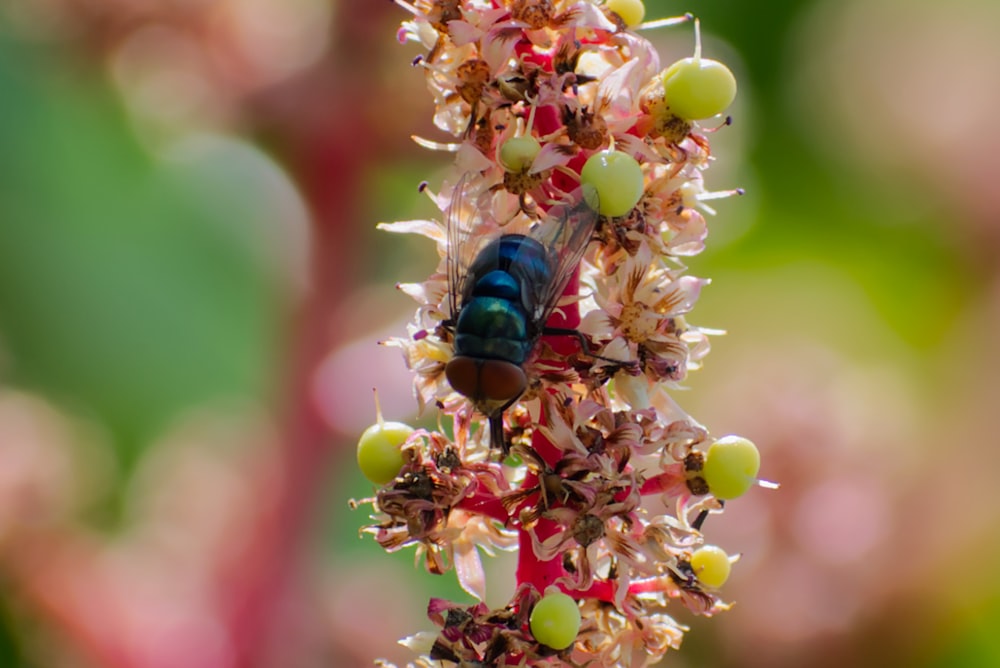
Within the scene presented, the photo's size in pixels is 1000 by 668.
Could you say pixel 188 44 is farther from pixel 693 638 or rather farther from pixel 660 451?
pixel 660 451

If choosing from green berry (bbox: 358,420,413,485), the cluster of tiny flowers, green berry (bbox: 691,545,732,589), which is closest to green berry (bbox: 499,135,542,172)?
the cluster of tiny flowers

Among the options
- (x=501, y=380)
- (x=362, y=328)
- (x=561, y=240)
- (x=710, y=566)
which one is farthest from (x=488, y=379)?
(x=362, y=328)

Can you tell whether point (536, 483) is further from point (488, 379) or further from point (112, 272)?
point (112, 272)

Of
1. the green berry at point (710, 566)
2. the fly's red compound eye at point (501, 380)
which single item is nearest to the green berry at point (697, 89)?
the fly's red compound eye at point (501, 380)

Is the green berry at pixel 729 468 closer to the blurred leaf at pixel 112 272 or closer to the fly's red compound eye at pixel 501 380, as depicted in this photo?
the fly's red compound eye at pixel 501 380

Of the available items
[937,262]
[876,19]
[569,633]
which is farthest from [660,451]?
[876,19]
